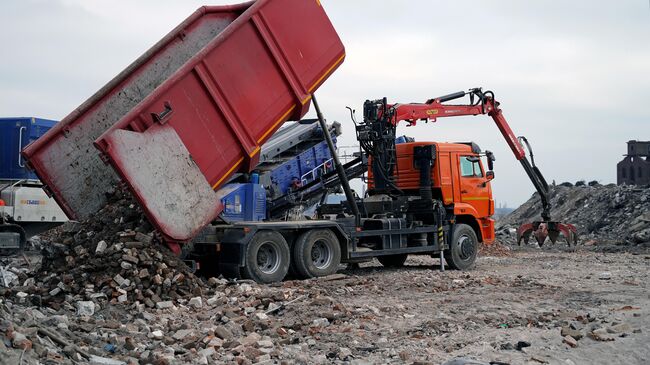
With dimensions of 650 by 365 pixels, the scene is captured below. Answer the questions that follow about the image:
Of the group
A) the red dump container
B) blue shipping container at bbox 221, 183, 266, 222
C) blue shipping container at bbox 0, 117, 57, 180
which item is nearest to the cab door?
the red dump container

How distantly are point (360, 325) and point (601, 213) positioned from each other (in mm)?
19898

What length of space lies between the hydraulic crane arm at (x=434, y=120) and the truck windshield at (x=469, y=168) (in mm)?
1108

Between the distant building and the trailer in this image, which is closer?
the trailer

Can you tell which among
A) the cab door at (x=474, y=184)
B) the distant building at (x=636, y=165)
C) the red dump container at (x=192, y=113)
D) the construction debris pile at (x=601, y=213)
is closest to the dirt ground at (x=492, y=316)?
the cab door at (x=474, y=184)

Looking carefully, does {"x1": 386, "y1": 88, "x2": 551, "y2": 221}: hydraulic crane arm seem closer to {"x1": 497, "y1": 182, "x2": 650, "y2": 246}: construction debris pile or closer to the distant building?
{"x1": 497, "y1": 182, "x2": 650, "y2": 246}: construction debris pile

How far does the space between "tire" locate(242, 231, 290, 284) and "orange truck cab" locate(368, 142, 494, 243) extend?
3775 millimetres

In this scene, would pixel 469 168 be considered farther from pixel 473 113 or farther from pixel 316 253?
pixel 316 253

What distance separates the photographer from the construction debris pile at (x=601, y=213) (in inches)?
840

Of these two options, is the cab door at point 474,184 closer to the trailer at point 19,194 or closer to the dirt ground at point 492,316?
the dirt ground at point 492,316

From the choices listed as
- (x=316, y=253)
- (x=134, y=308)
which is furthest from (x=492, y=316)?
(x=134, y=308)

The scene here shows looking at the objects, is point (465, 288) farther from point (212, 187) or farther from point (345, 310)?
point (212, 187)

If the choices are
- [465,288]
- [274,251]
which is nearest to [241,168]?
[274,251]

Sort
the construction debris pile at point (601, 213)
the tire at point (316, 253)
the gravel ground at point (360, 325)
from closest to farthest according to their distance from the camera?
1. the gravel ground at point (360, 325)
2. the tire at point (316, 253)
3. the construction debris pile at point (601, 213)

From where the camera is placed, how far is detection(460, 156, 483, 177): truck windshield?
13.4 metres
